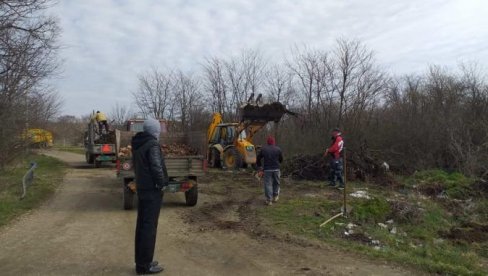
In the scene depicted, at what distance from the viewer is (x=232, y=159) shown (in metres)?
25.2

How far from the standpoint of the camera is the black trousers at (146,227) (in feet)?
23.2

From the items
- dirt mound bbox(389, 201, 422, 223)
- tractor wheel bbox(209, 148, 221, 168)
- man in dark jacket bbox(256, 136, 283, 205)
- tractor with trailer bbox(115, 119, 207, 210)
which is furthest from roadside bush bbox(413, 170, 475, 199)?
tractor wheel bbox(209, 148, 221, 168)

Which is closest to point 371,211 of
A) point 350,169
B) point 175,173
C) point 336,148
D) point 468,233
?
point 468,233

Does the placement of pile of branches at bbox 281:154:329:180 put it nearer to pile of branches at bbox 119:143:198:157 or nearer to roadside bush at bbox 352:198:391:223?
pile of branches at bbox 119:143:198:157

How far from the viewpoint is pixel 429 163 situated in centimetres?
2425

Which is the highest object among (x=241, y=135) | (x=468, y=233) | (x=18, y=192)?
(x=241, y=135)

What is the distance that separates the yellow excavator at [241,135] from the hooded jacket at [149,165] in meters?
14.3

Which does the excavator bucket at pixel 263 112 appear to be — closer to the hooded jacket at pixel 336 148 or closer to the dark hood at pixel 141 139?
the hooded jacket at pixel 336 148

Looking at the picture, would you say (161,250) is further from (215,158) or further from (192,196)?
(215,158)

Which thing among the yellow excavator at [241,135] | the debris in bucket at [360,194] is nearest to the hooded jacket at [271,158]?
the debris in bucket at [360,194]

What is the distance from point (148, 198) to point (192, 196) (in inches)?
253

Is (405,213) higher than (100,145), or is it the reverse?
(100,145)

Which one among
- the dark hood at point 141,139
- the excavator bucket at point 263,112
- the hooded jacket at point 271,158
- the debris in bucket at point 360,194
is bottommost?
the debris in bucket at point 360,194

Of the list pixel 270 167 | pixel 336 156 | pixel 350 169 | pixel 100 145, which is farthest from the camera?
pixel 100 145
